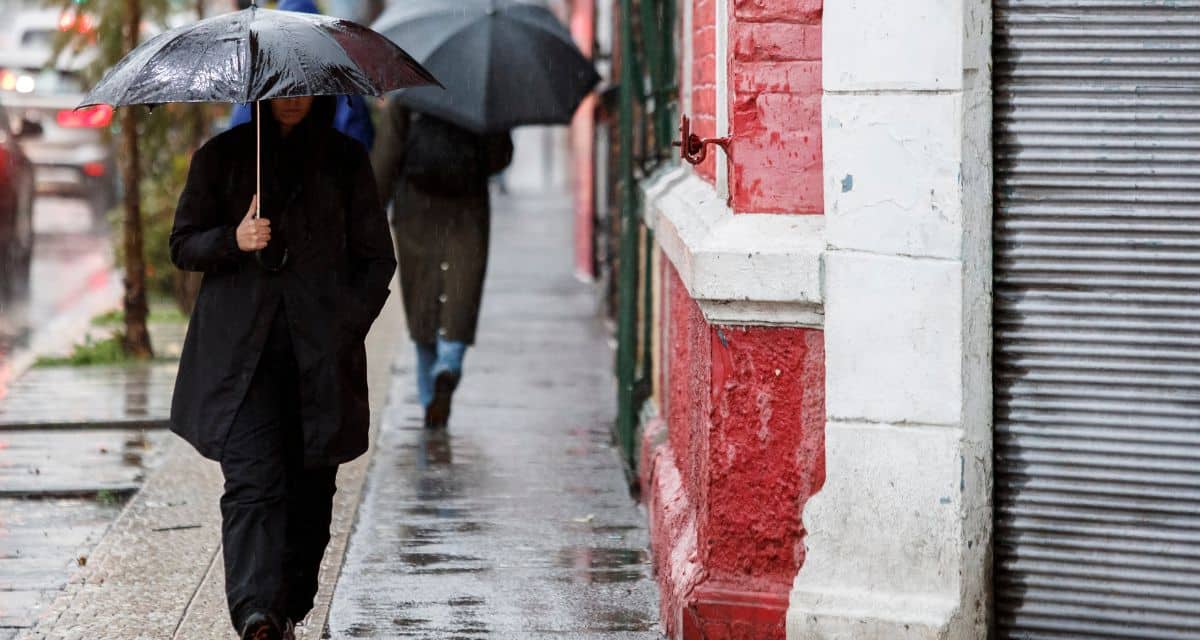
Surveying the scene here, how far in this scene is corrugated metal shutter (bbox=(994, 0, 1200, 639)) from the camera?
4473 millimetres

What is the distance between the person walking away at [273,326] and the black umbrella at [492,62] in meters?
3.13

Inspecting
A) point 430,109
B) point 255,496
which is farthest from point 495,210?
point 255,496

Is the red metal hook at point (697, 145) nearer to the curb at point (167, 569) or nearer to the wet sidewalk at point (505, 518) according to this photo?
the wet sidewalk at point (505, 518)

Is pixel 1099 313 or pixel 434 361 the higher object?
pixel 1099 313

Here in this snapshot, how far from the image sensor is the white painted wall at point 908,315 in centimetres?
Result: 446

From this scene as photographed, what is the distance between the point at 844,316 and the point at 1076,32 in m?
0.86

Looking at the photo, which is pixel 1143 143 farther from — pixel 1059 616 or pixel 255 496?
pixel 255 496

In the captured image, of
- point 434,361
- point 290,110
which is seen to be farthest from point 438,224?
point 290,110

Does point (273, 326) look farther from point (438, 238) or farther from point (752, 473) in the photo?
point (438, 238)

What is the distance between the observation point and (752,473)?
4.70m

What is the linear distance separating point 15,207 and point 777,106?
399 inches

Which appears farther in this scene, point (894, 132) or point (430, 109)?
point (430, 109)

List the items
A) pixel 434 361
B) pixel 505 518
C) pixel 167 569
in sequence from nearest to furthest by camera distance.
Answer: pixel 167 569 < pixel 505 518 < pixel 434 361

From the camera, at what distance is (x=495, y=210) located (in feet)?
80.6
